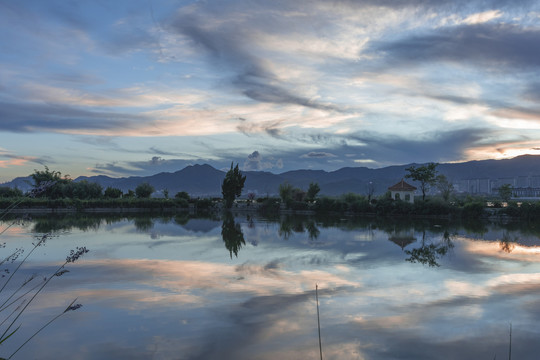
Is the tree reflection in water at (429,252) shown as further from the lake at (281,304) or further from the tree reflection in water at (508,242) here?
the tree reflection in water at (508,242)

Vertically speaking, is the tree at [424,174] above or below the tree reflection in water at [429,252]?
above

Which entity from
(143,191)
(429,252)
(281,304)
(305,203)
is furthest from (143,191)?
(281,304)

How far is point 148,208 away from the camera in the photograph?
136 ft

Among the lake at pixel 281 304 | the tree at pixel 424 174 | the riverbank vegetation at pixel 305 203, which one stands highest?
the tree at pixel 424 174

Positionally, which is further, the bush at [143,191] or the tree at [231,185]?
the bush at [143,191]

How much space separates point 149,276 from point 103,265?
6.88 feet

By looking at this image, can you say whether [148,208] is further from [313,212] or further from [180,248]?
[180,248]

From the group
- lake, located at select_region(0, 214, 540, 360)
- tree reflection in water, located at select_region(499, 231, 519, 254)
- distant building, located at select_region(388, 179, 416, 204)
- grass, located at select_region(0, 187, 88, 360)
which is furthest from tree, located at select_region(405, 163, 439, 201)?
grass, located at select_region(0, 187, 88, 360)

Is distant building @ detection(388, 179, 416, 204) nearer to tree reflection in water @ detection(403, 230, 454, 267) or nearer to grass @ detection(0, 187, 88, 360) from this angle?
tree reflection in water @ detection(403, 230, 454, 267)

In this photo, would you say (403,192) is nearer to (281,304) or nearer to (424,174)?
(424,174)

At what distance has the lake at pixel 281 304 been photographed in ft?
17.7

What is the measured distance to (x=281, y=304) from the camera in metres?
7.34

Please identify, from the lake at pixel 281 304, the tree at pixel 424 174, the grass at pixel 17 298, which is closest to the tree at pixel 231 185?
the tree at pixel 424 174

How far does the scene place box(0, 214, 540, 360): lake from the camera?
17.7 feet
